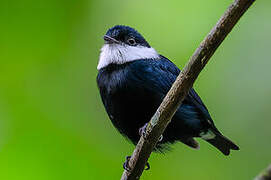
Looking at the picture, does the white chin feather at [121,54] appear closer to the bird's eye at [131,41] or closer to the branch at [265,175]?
the bird's eye at [131,41]

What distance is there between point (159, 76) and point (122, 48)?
592mm

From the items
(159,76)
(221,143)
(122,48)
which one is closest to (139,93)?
(159,76)

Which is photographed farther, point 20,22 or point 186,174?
point 186,174

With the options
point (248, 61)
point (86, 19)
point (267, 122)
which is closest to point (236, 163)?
point (267, 122)

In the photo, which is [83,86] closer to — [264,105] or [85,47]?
[85,47]

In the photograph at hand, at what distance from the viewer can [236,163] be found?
512cm

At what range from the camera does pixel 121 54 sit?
4.28 m

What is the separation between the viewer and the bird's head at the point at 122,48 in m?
4.27

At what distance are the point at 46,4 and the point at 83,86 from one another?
51.7 inches

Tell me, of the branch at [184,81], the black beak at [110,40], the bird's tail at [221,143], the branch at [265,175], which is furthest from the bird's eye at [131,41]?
the branch at [265,175]

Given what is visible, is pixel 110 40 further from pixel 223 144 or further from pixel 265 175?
pixel 265 175

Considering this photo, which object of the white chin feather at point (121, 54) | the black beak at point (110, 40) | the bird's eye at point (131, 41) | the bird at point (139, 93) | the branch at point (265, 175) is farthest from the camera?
the bird's eye at point (131, 41)

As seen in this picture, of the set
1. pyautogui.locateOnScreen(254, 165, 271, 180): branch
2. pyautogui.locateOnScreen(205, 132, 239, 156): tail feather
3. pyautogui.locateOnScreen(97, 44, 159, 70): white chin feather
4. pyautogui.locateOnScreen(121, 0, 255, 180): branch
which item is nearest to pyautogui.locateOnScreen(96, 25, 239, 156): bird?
pyautogui.locateOnScreen(97, 44, 159, 70): white chin feather

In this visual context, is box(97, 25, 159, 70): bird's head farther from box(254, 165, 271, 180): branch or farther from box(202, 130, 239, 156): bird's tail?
box(254, 165, 271, 180): branch
